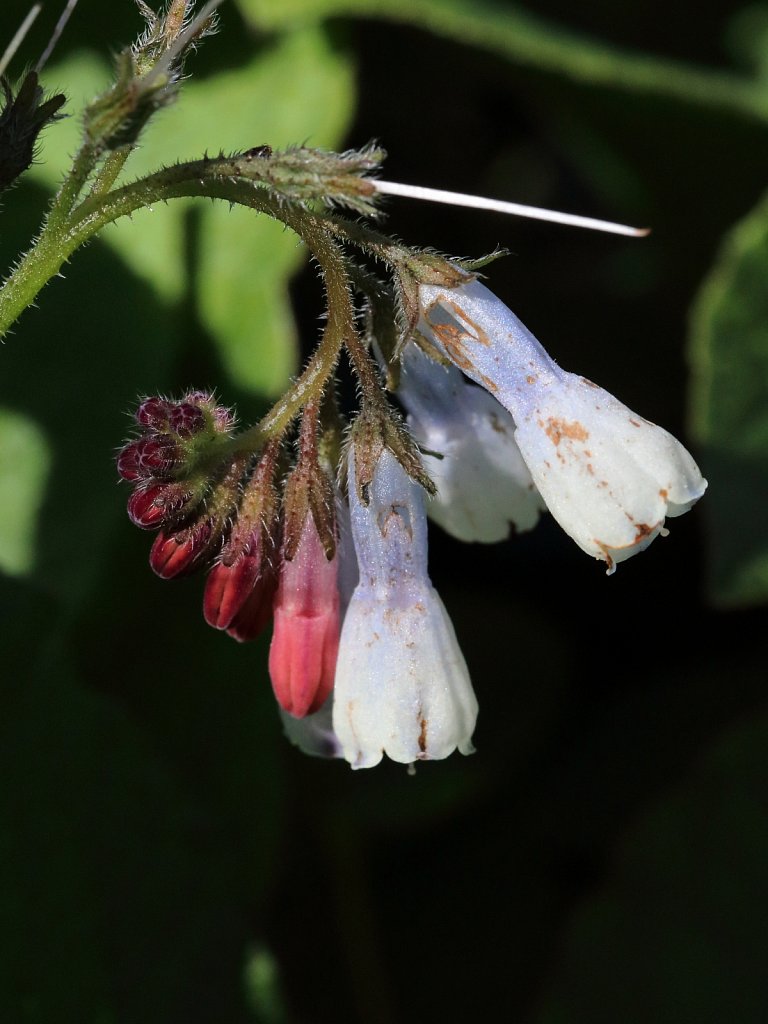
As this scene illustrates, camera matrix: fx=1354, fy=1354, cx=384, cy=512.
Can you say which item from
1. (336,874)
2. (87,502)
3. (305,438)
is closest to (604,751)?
(336,874)

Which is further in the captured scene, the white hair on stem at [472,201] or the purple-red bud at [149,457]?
the purple-red bud at [149,457]

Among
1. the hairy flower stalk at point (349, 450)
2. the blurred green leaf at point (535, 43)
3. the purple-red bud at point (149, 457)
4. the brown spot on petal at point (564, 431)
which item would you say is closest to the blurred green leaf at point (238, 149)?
the blurred green leaf at point (535, 43)

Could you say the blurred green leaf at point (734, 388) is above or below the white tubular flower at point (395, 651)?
above

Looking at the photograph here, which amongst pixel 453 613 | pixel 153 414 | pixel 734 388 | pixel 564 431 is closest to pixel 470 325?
pixel 564 431

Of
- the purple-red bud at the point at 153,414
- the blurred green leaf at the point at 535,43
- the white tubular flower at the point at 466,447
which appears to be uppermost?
the blurred green leaf at the point at 535,43

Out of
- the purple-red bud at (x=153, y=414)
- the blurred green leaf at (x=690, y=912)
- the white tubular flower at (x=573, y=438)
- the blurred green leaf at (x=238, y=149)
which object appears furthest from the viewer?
the blurred green leaf at (x=690, y=912)

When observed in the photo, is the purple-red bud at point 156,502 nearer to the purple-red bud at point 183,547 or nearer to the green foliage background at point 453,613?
the purple-red bud at point 183,547

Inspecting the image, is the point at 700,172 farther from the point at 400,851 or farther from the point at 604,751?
the point at 400,851
